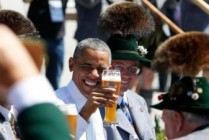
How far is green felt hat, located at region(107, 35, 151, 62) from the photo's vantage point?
556 centimetres

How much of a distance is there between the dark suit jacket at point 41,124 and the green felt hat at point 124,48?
3.98 meters

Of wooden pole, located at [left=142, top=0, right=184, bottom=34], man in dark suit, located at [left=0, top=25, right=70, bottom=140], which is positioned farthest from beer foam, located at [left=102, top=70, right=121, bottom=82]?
wooden pole, located at [left=142, top=0, right=184, bottom=34]

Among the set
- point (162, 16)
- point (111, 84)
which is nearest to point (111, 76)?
point (111, 84)

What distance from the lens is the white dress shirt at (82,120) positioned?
449 cm

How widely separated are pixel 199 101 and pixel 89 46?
1.79 metres

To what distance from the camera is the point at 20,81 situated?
5.04 feet

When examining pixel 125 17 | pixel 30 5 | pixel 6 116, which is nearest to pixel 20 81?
pixel 6 116

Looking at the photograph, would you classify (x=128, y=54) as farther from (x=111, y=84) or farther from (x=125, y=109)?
(x=111, y=84)

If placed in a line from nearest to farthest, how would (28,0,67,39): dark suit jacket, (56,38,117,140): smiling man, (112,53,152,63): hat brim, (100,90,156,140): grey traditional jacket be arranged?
(56,38,117,140): smiling man
(100,90,156,140): grey traditional jacket
(112,53,152,63): hat brim
(28,0,67,39): dark suit jacket

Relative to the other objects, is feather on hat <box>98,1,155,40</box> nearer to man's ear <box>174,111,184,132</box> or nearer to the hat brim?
the hat brim

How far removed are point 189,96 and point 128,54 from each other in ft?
7.26

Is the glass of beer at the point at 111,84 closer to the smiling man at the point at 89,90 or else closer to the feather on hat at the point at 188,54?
the smiling man at the point at 89,90

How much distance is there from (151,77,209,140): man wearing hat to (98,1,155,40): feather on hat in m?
2.22

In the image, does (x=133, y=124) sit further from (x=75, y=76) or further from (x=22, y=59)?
(x=22, y=59)
